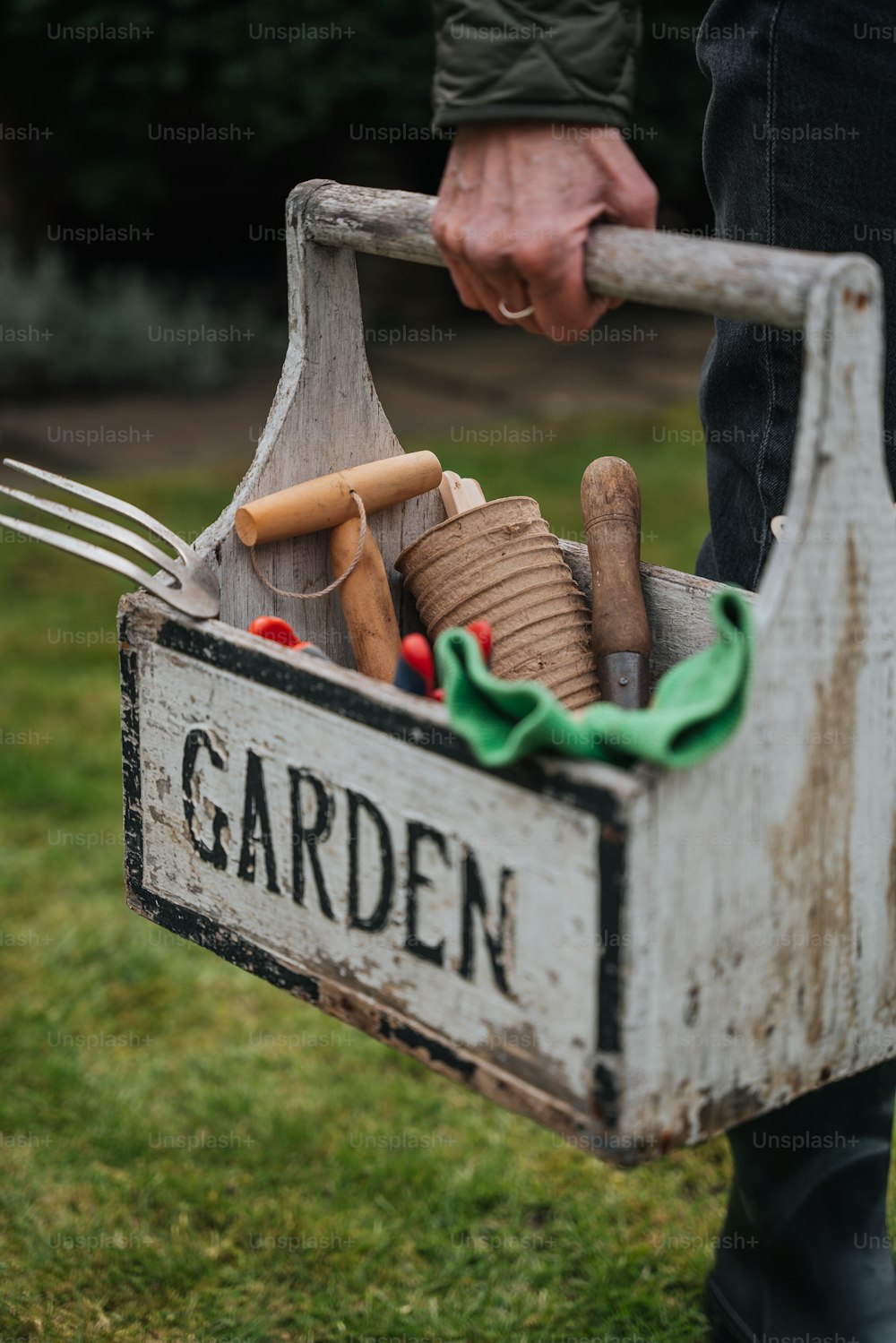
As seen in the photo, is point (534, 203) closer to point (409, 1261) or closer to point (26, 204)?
point (409, 1261)

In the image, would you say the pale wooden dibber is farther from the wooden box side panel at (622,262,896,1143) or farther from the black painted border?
the wooden box side panel at (622,262,896,1143)

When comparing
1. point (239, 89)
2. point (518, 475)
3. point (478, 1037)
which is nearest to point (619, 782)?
point (478, 1037)

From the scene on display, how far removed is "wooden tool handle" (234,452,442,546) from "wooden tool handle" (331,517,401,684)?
2 cm

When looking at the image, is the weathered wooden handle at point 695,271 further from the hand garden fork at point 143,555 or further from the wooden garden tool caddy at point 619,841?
the hand garden fork at point 143,555

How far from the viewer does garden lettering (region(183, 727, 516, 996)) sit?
1.03m

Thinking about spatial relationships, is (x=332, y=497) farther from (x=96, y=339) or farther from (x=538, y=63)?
(x=96, y=339)

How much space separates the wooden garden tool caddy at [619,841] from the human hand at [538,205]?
28 millimetres

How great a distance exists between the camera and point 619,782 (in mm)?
909

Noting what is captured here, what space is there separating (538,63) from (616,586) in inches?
18.6

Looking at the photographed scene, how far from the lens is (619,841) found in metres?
0.91

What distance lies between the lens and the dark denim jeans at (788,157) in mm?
1285

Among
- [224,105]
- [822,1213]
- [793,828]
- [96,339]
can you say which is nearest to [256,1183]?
[822,1213]

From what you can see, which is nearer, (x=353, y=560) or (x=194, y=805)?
(x=194, y=805)

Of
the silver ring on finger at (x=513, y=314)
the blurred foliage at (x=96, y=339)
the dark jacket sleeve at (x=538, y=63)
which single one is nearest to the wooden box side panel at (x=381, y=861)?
the silver ring on finger at (x=513, y=314)
